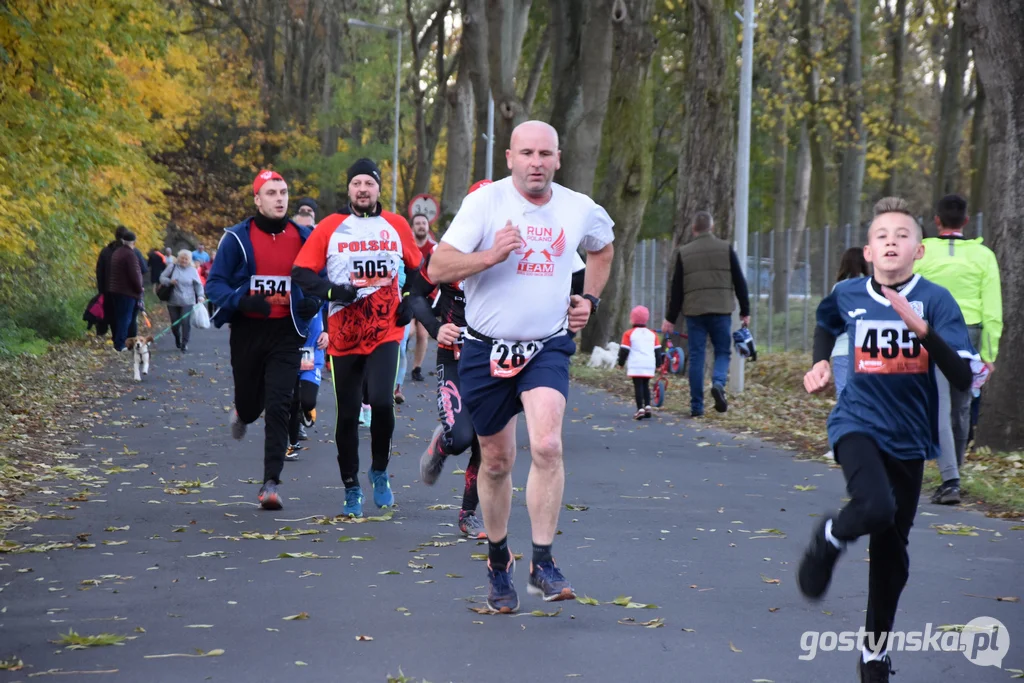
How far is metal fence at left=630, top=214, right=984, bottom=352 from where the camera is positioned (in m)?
25.1

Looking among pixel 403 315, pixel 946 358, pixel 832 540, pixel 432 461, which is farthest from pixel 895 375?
pixel 403 315

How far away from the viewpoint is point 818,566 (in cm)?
532

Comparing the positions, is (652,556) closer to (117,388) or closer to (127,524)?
(127,524)

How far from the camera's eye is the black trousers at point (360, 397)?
938 centimetres

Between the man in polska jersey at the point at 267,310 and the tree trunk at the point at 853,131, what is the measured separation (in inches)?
936

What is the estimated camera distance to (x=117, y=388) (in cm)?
2058

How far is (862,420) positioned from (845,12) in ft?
101

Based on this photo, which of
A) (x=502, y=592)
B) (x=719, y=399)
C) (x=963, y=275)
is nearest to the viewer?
(x=502, y=592)

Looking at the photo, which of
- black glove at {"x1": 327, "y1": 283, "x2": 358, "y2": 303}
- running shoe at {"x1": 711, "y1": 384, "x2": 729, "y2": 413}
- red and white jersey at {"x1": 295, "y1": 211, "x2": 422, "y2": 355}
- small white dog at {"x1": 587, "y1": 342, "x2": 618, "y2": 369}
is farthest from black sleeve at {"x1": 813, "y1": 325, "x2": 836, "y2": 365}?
small white dog at {"x1": 587, "y1": 342, "x2": 618, "y2": 369}

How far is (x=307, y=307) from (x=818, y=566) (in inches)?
203

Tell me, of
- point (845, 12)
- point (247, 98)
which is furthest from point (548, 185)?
point (247, 98)

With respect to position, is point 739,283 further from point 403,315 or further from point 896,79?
point 896,79

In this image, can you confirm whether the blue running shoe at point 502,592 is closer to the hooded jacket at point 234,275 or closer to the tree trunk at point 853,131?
the hooded jacket at point 234,275

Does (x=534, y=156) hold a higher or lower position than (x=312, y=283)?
higher
